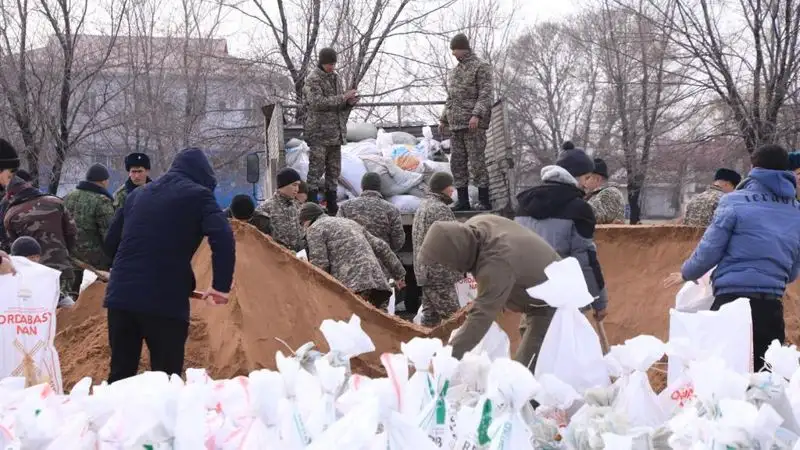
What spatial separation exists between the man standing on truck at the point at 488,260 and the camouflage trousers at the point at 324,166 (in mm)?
5540

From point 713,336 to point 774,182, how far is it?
1.78m

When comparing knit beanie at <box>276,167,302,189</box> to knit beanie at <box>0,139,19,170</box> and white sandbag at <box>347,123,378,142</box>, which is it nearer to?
knit beanie at <box>0,139,19,170</box>

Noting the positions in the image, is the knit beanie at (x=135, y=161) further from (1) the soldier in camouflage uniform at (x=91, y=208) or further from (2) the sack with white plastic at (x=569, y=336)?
(2) the sack with white plastic at (x=569, y=336)

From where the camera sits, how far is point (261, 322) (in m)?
6.28

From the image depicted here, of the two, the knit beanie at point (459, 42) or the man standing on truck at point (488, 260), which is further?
the knit beanie at point (459, 42)

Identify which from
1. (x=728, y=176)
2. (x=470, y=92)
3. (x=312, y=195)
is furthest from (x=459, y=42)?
(x=728, y=176)

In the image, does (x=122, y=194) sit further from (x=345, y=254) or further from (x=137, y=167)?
(x=345, y=254)

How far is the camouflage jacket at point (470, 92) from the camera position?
921 cm

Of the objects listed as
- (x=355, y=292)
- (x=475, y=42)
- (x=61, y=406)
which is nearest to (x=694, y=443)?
(x=61, y=406)

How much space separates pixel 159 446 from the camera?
2.21 metres

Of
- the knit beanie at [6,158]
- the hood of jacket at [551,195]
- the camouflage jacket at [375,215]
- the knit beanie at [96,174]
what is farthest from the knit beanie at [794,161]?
the knit beanie at [96,174]

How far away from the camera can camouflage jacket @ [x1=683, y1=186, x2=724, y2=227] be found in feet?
25.2

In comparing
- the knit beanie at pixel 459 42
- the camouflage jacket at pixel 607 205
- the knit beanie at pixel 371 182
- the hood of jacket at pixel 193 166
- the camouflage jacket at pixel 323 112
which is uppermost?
the knit beanie at pixel 459 42

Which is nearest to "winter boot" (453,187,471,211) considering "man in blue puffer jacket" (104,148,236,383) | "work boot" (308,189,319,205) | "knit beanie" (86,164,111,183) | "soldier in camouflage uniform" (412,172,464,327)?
"work boot" (308,189,319,205)
